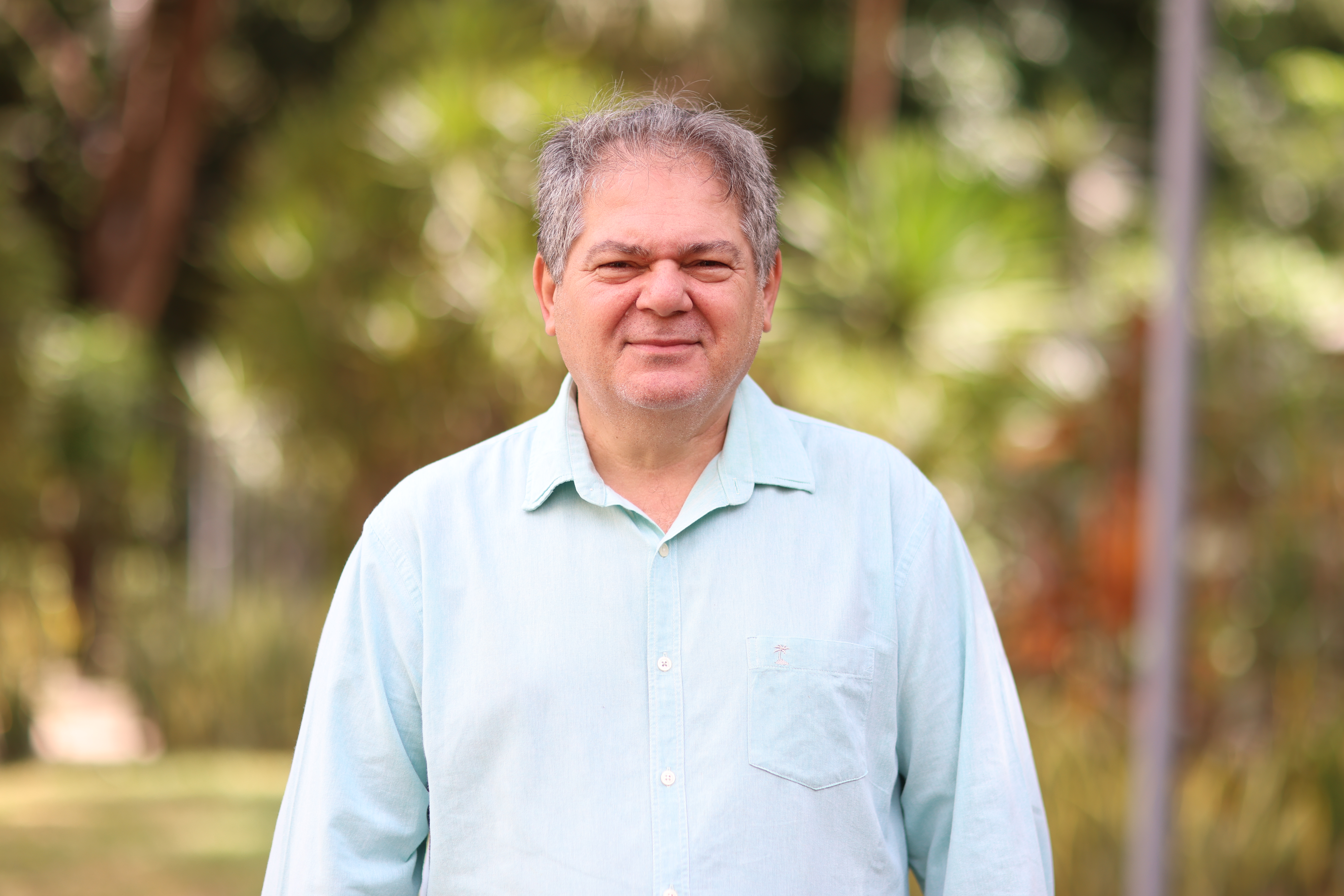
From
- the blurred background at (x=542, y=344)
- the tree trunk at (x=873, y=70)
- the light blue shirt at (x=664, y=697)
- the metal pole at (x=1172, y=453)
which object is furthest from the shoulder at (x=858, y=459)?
the tree trunk at (x=873, y=70)

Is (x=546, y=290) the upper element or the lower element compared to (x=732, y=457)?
upper

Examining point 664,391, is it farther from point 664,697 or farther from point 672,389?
point 664,697

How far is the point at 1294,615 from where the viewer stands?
21.5 feet

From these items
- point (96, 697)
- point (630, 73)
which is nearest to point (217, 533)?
point (96, 697)

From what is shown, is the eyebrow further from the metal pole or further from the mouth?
the metal pole

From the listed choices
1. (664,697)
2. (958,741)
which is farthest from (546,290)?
(958,741)

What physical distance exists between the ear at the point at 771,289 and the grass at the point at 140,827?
5.18 metres

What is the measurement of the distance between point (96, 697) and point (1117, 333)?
8.27 meters

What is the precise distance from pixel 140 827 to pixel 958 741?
6713mm

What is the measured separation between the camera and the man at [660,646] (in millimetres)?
→ 1788

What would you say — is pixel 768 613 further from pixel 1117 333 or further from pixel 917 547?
pixel 1117 333

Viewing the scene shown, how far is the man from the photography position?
1.79 metres

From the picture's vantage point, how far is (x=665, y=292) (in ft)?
5.92

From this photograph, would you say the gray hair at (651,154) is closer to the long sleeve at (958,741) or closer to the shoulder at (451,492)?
the shoulder at (451,492)
